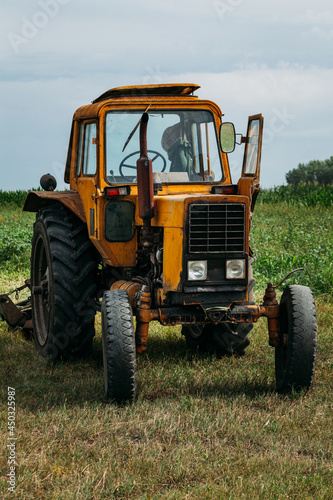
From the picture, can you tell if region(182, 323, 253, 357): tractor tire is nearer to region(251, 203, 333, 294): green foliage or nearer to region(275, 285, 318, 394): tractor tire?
region(275, 285, 318, 394): tractor tire

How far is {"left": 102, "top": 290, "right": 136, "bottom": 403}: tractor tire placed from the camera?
4.95 meters

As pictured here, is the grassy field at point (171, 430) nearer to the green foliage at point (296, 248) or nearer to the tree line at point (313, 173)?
the green foliage at point (296, 248)

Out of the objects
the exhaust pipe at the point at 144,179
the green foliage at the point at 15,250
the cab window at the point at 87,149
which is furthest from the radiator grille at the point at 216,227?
the green foliage at the point at 15,250

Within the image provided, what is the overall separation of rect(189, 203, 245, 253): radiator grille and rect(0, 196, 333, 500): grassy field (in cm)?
Answer: 119

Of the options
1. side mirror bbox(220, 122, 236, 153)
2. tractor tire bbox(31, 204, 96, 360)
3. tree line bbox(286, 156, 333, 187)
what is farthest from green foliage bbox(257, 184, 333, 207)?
tree line bbox(286, 156, 333, 187)

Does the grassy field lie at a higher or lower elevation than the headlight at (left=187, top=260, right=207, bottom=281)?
lower

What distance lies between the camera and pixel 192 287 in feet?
16.9

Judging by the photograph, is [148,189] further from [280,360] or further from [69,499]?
[69,499]

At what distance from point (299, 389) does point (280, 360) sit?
1.09ft

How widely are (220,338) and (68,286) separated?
1528 mm

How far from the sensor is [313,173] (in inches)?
2329

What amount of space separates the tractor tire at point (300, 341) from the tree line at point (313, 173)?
52.2 m

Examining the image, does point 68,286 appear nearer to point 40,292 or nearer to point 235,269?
point 40,292

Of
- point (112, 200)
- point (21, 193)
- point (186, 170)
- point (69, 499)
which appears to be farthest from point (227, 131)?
point (21, 193)
